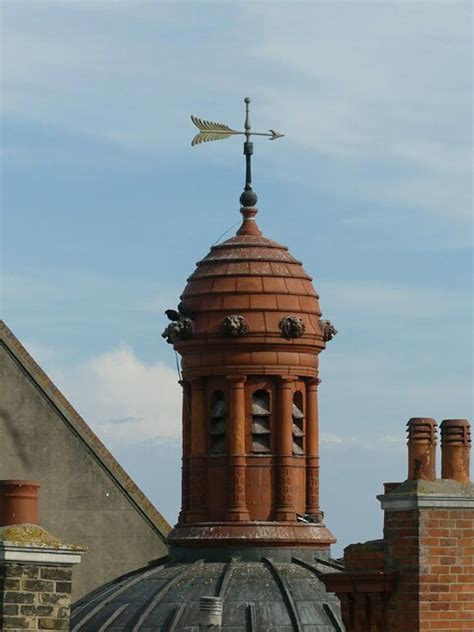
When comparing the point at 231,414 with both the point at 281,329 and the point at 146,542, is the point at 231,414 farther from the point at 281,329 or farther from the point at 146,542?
the point at 146,542

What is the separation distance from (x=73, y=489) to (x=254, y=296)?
11349 millimetres

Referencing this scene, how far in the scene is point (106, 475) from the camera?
68.3 m

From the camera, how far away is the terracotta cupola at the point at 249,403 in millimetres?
57969

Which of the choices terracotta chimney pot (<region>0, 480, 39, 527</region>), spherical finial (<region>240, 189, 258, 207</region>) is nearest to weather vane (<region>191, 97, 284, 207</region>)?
spherical finial (<region>240, 189, 258, 207</region>)

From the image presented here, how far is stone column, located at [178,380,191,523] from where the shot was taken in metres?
58.8

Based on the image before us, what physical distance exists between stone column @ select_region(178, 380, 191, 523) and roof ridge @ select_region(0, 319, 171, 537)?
29.7 feet

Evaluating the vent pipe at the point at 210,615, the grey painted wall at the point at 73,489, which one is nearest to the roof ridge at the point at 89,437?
the grey painted wall at the point at 73,489

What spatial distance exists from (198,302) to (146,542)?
430 inches

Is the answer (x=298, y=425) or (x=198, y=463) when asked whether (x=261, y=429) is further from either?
(x=198, y=463)

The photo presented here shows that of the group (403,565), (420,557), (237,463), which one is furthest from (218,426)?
(420,557)

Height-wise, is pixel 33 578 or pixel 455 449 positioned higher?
pixel 455 449

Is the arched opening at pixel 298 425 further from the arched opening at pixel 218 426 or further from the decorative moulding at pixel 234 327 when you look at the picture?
the decorative moulding at pixel 234 327

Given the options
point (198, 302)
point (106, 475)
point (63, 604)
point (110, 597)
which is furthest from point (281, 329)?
point (63, 604)

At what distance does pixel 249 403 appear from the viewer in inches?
2298
